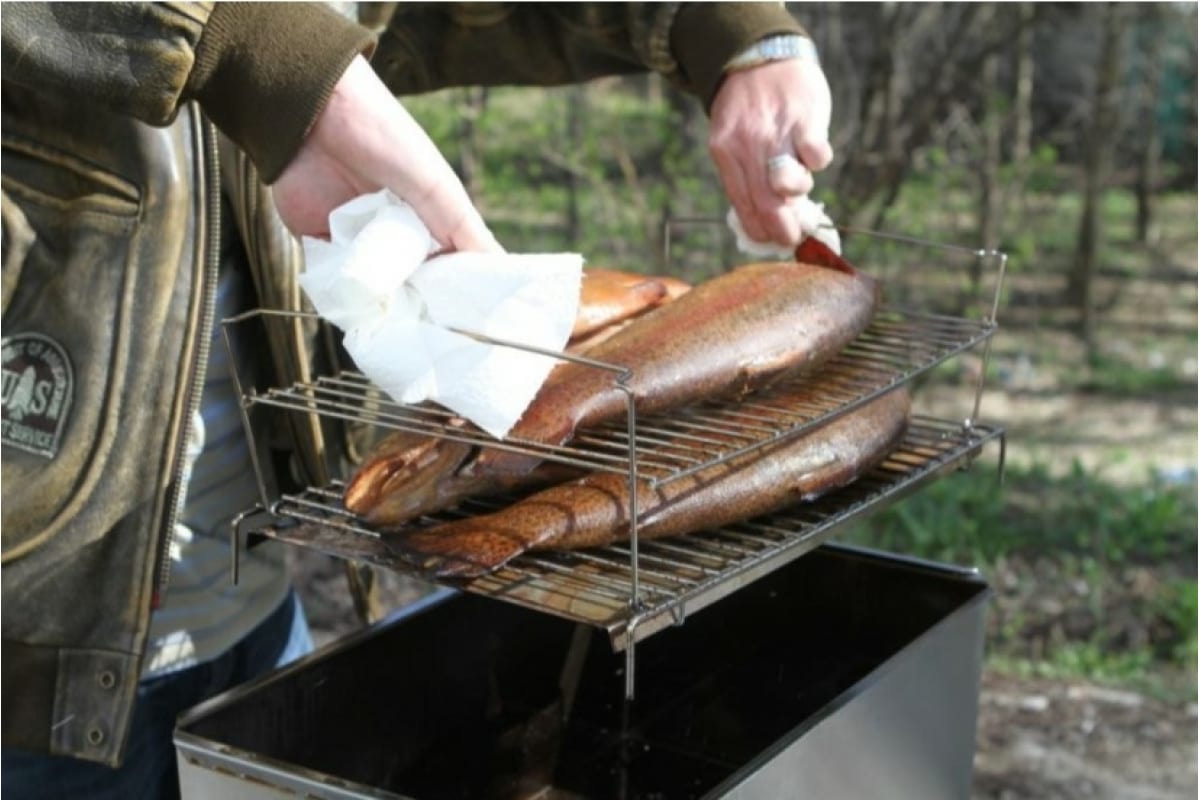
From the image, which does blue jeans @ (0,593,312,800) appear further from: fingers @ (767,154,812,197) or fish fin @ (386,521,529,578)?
fingers @ (767,154,812,197)

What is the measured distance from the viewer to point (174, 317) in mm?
2141

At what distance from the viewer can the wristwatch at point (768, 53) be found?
2398mm

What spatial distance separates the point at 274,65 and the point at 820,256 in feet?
3.06

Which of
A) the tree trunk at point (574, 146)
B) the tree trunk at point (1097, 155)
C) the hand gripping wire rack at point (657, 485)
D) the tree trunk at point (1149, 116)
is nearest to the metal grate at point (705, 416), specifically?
the hand gripping wire rack at point (657, 485)

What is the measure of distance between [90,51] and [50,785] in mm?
1108

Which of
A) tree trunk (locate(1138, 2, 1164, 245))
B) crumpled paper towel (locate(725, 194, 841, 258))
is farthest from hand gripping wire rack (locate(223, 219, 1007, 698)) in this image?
tree trunk (locate(1138, 2, 1164, 245))

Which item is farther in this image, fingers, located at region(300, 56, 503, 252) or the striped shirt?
the striped shirt

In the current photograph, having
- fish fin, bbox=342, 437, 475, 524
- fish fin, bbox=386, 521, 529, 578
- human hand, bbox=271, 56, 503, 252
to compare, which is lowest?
fish fin, bbox=386, 521, 529, 578

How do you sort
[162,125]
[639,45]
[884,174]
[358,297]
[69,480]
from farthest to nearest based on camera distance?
[884,174]
[639,45]
[69,480]
[162,125]
[358,297]

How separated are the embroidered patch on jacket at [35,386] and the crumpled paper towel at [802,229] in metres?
1.04

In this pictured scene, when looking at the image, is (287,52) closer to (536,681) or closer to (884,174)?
(536,681)

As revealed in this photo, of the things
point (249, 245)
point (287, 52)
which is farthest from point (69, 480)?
point (287, 52)

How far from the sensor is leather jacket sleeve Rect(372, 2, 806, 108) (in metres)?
2.45

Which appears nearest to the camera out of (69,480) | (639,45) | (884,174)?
(69,480)
